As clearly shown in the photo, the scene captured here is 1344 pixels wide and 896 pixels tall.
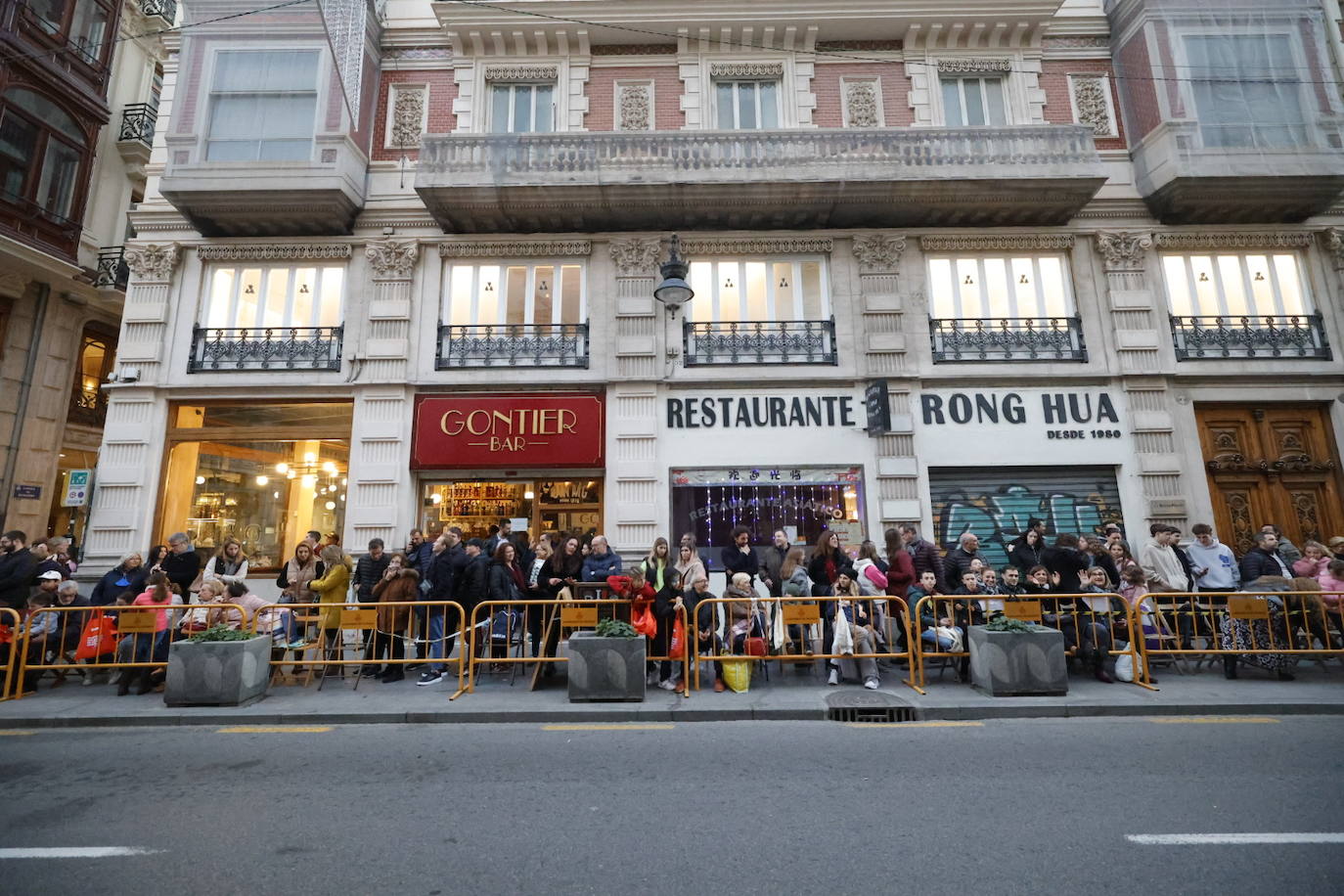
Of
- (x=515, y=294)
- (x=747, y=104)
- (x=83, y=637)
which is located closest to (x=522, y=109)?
(x=515, y=294)

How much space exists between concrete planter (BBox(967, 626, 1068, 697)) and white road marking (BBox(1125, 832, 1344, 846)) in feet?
11.0

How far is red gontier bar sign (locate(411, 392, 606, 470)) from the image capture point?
500 inches

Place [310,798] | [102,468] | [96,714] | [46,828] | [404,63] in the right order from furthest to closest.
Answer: [404,63]
[102,468]
[96,714]
[310,798]
[46,828]

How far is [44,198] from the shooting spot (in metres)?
15.1

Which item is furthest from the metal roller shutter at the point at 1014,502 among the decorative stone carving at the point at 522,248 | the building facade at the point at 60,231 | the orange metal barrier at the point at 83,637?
the building facade at the point at 60,231

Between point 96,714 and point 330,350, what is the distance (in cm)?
807

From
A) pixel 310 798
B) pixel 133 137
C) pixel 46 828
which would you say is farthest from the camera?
pixel 133 137

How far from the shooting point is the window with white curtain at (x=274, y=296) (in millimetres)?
13539

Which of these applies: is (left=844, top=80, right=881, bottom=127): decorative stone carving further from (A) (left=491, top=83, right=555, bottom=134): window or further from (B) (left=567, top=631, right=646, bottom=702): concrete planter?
(B) (left=567, top=631, right=646, bottom=702): concrete planter

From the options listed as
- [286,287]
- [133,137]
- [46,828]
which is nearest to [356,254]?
[286,287]

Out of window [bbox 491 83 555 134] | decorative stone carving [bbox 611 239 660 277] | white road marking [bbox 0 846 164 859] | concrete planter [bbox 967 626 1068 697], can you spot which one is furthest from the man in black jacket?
concrete planter [bbox 967 626 1068 697]

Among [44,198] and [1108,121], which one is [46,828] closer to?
[44,198]

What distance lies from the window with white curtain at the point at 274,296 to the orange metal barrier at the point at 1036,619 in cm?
1240

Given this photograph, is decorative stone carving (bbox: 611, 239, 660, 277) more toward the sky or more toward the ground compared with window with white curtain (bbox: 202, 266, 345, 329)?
more toward the sky
